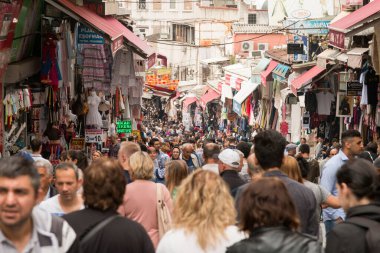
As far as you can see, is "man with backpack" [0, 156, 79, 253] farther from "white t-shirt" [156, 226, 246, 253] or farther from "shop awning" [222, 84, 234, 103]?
"shop awning" [222, 84, 234, 103]

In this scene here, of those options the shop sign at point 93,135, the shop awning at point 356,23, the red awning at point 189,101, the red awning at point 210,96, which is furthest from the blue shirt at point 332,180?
the red awning at point 189,101

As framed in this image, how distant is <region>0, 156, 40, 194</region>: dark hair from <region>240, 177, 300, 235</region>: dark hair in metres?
1.21

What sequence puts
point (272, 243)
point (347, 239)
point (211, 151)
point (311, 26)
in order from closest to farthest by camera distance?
point (272, 243), point (347, 239), point (211, 151), point (311, 26)

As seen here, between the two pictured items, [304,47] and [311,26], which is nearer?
[304,47]

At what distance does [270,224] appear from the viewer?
242 inches

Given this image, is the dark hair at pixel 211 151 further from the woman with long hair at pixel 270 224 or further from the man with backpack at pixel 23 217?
the man with backpack at pixel 23 217

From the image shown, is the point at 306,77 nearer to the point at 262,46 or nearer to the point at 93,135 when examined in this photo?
the point at 93,135

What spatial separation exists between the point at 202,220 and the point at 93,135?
18.2m

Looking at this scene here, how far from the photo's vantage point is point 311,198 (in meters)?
8.38

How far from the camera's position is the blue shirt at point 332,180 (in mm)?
12570

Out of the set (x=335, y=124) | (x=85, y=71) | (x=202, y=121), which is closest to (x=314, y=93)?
(x=335, y=124)

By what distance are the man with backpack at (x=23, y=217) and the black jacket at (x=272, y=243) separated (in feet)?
3.30

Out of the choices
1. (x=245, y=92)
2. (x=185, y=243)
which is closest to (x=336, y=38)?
(x=185, y=243)

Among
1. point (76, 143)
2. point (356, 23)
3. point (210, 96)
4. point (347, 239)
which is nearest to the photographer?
point (347, 239)
